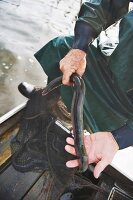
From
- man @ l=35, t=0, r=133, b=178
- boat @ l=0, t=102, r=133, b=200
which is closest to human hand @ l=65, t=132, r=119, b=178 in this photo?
man @ l=35, t=0, r=133, b=178

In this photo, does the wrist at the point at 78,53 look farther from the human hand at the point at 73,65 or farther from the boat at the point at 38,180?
the boat at the point at 38,180

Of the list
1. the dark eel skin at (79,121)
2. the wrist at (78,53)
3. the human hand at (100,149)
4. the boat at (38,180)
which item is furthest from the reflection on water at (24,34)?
the dark eel skin at (79,121)

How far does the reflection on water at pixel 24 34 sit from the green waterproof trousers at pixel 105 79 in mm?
2162

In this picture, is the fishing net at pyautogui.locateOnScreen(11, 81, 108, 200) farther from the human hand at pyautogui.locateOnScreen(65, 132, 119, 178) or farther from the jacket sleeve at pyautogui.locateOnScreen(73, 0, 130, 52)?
the jacket sleeve at pyautogui.locateOnScreen(73, 0, 130, 52)

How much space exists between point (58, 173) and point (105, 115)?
2.81ft

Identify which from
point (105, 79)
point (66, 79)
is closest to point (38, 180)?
point (105, 79)

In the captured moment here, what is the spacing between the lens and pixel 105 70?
307 cm

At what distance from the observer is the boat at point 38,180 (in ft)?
10.7

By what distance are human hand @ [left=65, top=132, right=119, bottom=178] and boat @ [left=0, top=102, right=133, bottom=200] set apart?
71 centimetres

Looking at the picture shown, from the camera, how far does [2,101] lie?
5.43 metres

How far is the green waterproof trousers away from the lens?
2928 millimetres

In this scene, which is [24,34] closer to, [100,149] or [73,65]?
[73,65]

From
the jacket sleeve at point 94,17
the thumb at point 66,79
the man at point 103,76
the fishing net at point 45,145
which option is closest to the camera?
the thumb at point 66,79

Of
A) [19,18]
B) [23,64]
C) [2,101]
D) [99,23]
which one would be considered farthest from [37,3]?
[99,23]
